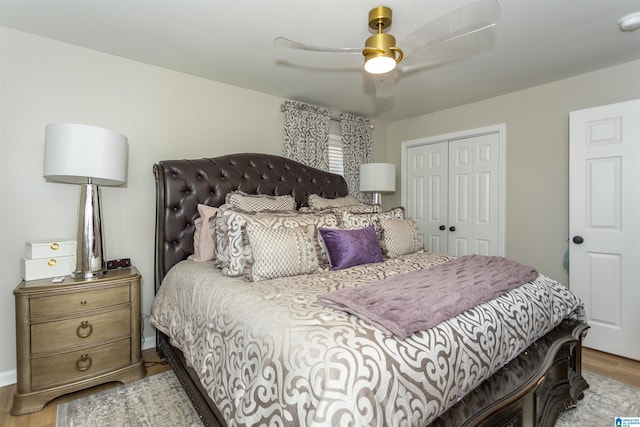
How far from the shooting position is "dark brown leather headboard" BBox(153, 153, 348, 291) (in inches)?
97.1

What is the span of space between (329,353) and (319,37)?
84.0 inches

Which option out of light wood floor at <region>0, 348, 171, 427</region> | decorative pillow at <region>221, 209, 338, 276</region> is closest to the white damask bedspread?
decorative pillow at <region>221, 209, 338, 276</region>

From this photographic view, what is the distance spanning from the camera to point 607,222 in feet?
8.59

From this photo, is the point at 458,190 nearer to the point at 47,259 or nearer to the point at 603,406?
the point at 603,406

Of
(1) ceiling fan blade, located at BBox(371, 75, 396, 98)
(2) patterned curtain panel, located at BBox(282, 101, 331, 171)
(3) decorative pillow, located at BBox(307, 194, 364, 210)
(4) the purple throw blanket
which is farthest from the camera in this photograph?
(2) patterned curtain panel, located at BBox(282, 101, 331, 171)

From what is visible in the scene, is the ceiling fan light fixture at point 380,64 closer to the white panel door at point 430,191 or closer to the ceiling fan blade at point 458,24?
the ceiling fan blade at point 458,24

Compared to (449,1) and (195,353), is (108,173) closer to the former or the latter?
(195,353)

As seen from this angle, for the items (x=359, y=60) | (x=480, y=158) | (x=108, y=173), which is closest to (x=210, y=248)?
(x=108, y=173)

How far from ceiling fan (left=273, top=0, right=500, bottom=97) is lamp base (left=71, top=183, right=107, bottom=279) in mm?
1608

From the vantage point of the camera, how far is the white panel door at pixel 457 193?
3535 millimetres

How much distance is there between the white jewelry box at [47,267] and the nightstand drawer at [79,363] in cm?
51

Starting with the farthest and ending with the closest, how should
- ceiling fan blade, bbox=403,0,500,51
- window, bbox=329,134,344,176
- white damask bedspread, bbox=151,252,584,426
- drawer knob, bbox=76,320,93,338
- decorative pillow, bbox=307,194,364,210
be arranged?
window, bbox=329,134,344,176 → decorative pillow, bbox=307,194,364,210 → drawer knob, bbox=76,320,93,338 → ceiling fan blade, bbox=403,0,500,51 → white damask bedspread, bbox=151,252,584,426

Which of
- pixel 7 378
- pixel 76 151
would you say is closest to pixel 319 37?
pixel 76 151

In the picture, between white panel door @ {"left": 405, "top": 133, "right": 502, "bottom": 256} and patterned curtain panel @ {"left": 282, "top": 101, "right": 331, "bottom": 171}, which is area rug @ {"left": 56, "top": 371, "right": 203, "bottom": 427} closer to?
patterned curtain panel @ {"left": 282, "top": 101, "right": 331, "bottom": 171}
